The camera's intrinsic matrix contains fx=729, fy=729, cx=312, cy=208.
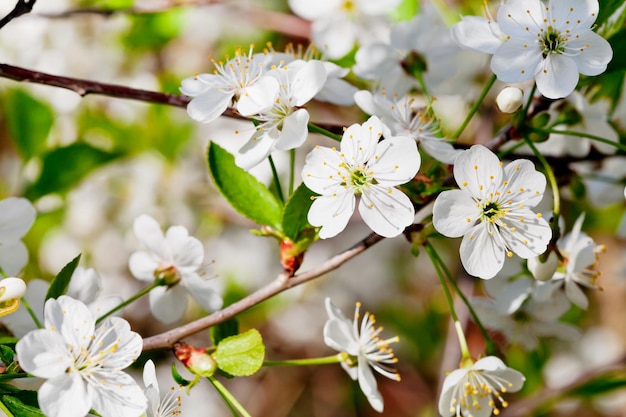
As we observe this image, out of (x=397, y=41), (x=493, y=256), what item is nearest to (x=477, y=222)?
(x=493, y=256)

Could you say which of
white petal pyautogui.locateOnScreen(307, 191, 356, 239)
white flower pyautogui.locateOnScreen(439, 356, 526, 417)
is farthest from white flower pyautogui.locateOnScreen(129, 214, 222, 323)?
white flower pyautogui.locateOnScreen(439, 356, 526, 417)

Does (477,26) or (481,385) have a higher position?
(477,26)

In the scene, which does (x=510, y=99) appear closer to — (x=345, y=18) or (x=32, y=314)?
(x=32, y=314)

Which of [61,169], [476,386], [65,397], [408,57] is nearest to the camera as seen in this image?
[65,397]

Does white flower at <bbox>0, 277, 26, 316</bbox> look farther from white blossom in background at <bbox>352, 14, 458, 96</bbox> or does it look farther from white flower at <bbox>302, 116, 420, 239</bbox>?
white blossom in background at <bbox>352, 14, 458, 96</bbox>

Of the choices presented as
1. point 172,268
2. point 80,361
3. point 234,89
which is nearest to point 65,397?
point 80,361

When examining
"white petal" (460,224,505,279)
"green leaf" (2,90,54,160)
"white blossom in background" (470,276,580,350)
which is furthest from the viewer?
"green leaf" (2,90,54,160)

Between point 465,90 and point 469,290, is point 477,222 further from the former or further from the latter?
point 469,290
